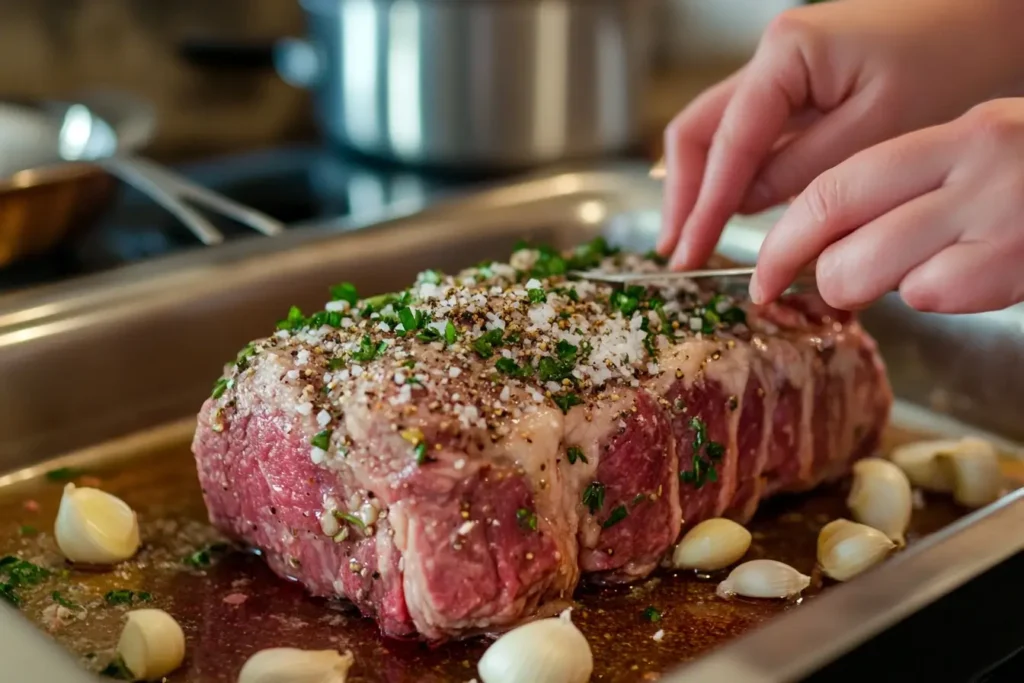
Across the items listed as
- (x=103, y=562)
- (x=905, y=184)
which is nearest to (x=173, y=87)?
(x=103, y=562)

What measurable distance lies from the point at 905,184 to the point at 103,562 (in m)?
0.90

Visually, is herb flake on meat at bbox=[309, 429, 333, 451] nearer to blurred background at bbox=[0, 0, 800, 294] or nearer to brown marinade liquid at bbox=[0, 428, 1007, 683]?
brown marinade liquid at bbox=[0, 428, 1007, 683]

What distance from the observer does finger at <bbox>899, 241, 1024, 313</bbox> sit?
1021 millimetres

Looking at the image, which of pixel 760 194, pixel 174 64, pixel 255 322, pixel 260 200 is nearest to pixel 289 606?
pixel 255 322

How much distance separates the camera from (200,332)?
61.7 inches

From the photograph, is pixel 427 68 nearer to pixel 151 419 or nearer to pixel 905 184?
pixel 151 419

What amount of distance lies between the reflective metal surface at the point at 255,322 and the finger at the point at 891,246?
2.04 ft

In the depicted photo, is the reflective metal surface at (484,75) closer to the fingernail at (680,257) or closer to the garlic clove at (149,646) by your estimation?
the fingernail at (680,257)

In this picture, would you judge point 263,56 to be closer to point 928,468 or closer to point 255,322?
point 255,322

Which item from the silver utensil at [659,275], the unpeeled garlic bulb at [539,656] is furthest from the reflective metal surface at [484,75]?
the unpeeled garlic bulb at [539,656]

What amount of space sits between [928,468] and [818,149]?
0.41m

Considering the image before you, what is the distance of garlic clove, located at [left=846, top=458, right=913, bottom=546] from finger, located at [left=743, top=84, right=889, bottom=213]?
368 mm

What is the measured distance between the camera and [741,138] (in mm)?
1345

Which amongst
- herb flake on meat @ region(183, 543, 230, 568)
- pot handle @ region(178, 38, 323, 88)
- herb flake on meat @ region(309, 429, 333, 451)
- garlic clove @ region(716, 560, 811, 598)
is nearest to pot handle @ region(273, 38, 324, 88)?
pot handle @ region(178, 38, 323, 88)
